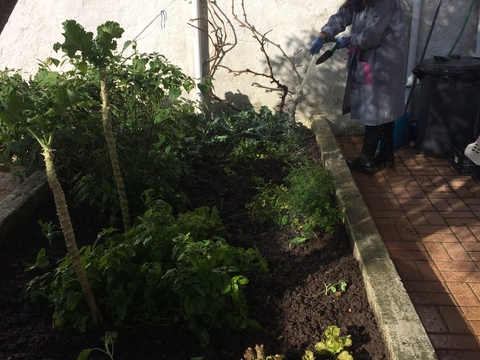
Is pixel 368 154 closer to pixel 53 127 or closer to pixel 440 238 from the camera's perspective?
pixel 440 238

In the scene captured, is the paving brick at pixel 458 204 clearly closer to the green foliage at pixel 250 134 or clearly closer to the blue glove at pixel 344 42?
the green foliage at pixel 250 134

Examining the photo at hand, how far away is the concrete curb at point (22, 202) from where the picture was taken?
145 inches

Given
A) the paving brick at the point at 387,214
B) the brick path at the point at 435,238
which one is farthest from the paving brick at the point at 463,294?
the paving brick at the point at 387,214

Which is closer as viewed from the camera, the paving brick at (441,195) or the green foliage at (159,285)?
the green foliage at (159,285)

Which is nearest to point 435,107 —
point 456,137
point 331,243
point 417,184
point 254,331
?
point 456,137

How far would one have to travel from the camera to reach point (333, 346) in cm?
259

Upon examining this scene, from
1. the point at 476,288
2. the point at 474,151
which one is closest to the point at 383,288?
the point at 476,288

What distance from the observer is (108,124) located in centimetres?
297

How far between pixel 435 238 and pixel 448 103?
2.08m

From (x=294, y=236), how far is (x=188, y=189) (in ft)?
4.34

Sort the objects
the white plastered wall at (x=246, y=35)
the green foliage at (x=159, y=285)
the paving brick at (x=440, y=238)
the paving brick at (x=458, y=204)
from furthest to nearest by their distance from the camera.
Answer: the white plastered wall at (x=246, y=35) → the paving brick at (x=458, y=204) → the paving brick at (x=440, y=238) → the green foliage at (x=159, y=285)

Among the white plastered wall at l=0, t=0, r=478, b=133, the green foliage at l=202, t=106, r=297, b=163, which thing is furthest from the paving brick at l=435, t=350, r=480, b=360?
the white plastered wall at l=0, t=0, r=478, b=133

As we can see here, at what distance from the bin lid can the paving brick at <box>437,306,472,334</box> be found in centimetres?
297

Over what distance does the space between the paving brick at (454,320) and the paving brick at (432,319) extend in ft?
0.08
